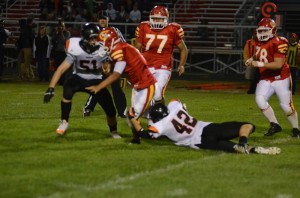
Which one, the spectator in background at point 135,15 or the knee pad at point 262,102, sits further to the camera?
the spectator in background at point 135,15

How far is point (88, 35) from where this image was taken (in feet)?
31.9

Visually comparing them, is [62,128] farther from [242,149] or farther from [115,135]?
[242,149]

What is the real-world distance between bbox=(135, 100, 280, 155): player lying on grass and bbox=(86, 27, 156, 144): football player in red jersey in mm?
588

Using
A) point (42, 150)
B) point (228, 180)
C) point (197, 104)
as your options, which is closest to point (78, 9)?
point (197, 104)

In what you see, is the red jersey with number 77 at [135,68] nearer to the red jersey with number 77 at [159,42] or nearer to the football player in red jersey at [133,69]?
the football player in red jersey at [133,69]

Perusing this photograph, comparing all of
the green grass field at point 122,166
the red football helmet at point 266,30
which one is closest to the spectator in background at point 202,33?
the green grass field at point 122,166

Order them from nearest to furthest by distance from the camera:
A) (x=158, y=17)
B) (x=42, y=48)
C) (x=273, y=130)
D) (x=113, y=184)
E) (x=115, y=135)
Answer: (x=113, y=184) < (x=115, y=135) < (x=273, y=130) < (x=158, y=17) < (x=42, y=48)

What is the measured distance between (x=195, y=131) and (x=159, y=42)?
273cm

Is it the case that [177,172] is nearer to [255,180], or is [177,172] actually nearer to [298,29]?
[255,180]

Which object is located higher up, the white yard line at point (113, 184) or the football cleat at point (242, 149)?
the white yard line at point (113, 184)

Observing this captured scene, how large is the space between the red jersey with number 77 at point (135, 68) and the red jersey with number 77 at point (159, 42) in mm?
1505

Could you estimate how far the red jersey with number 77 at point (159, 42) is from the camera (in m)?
11.3

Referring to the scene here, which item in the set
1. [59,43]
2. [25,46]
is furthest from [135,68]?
[25,46]

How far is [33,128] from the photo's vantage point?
1095cm
